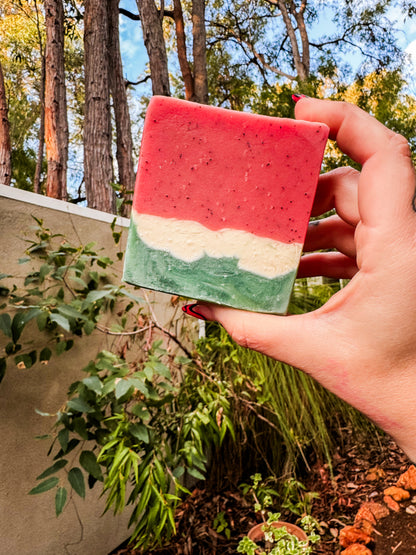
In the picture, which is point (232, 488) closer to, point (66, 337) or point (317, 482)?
point (317, 482)

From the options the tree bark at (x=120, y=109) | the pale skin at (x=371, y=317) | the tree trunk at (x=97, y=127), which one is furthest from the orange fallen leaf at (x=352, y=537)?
the tree bark at (x=120, y=109)

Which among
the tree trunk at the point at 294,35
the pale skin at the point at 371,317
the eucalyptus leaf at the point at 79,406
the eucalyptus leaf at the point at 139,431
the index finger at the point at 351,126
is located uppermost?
the tree trunk at the point at 294,35

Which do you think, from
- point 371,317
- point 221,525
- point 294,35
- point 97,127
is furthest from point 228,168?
point 294,35

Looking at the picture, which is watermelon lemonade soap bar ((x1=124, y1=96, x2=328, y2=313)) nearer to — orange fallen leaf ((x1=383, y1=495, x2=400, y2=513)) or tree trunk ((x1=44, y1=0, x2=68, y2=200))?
orange fallen leaf ((x1=383, y1=495, x2=400, y2=513))

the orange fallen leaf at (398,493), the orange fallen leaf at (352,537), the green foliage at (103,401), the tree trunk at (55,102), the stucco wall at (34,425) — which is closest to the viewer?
the green foliage at (103,401)

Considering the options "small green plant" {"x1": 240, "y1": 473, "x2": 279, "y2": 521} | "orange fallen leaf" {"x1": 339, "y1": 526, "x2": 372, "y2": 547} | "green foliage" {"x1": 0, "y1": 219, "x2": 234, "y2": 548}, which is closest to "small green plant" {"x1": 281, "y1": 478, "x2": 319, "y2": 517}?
"small green plant" {"x1": 240, "y1": 473, "x2": 279, "y2": 521}

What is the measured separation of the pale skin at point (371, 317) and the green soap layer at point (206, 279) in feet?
0.12

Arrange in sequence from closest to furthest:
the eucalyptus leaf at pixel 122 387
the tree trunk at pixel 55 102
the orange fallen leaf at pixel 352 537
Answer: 1. the eucalyptus leaf at pixel 122 387
2. the orange fallen leaf at pixel 352 537
3. the tree trunk at pixel 55 102

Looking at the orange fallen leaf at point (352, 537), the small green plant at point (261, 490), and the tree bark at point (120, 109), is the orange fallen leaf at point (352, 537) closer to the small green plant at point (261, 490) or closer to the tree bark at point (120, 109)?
the small green plant at point (261, 490)

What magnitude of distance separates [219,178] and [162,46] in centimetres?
468

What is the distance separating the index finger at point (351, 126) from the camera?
0.74 m

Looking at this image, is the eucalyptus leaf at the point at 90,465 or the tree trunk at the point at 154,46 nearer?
the eucalyptus leaf at the point at 90,465

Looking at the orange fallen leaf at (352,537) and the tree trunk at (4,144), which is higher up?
the tree trunk at (4,144)

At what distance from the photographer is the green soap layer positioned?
0.80 m
